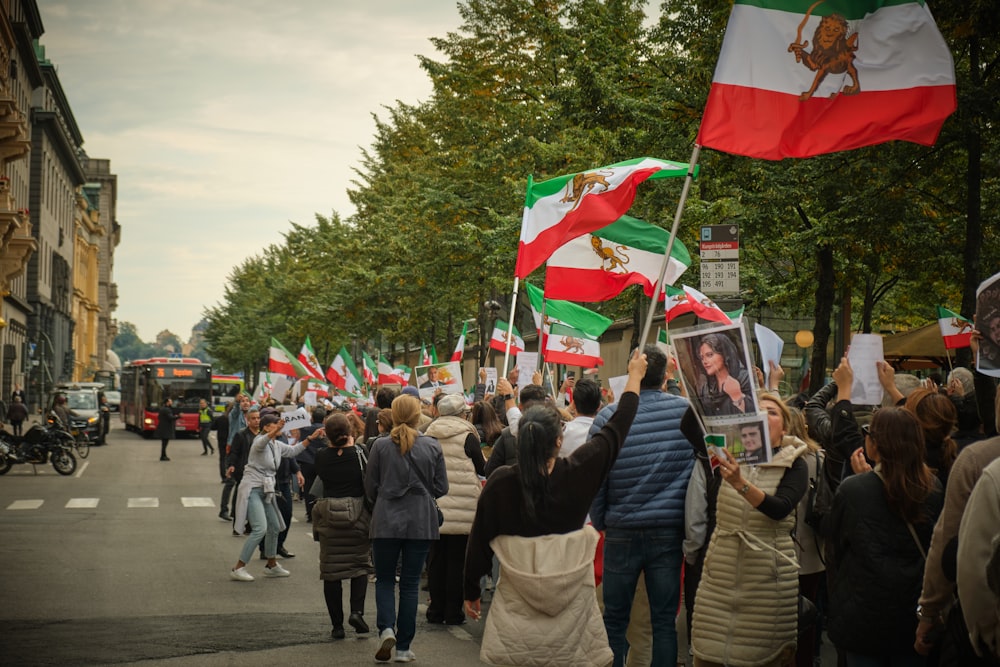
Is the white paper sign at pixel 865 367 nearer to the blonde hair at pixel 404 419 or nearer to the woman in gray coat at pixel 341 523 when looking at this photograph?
the blonde hair at pixel 404 419

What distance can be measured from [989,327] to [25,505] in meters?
19.9

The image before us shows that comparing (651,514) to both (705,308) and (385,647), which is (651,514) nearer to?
(385,647)

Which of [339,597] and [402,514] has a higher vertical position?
[402,514]

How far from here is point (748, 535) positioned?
632 centimetres

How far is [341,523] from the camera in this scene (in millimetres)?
9961

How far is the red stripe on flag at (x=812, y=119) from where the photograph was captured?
7.52 m

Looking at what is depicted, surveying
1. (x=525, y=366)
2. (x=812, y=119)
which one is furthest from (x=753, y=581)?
(x=525, y=366)

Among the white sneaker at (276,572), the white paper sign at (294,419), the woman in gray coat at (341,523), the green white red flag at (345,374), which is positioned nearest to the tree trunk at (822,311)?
the white paper sign at (294,419)

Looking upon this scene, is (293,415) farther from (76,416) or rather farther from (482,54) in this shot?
(76,416)

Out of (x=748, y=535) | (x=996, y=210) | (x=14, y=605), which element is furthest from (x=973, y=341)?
(x=996, y=210)

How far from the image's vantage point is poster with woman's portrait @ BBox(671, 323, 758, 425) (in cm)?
570

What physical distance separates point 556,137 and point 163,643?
20785mm

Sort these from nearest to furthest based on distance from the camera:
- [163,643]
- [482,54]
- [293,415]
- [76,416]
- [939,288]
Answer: [163,643], [293,415], [939,288], [482,54], [76,416]

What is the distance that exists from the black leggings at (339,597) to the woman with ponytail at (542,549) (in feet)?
14.2
